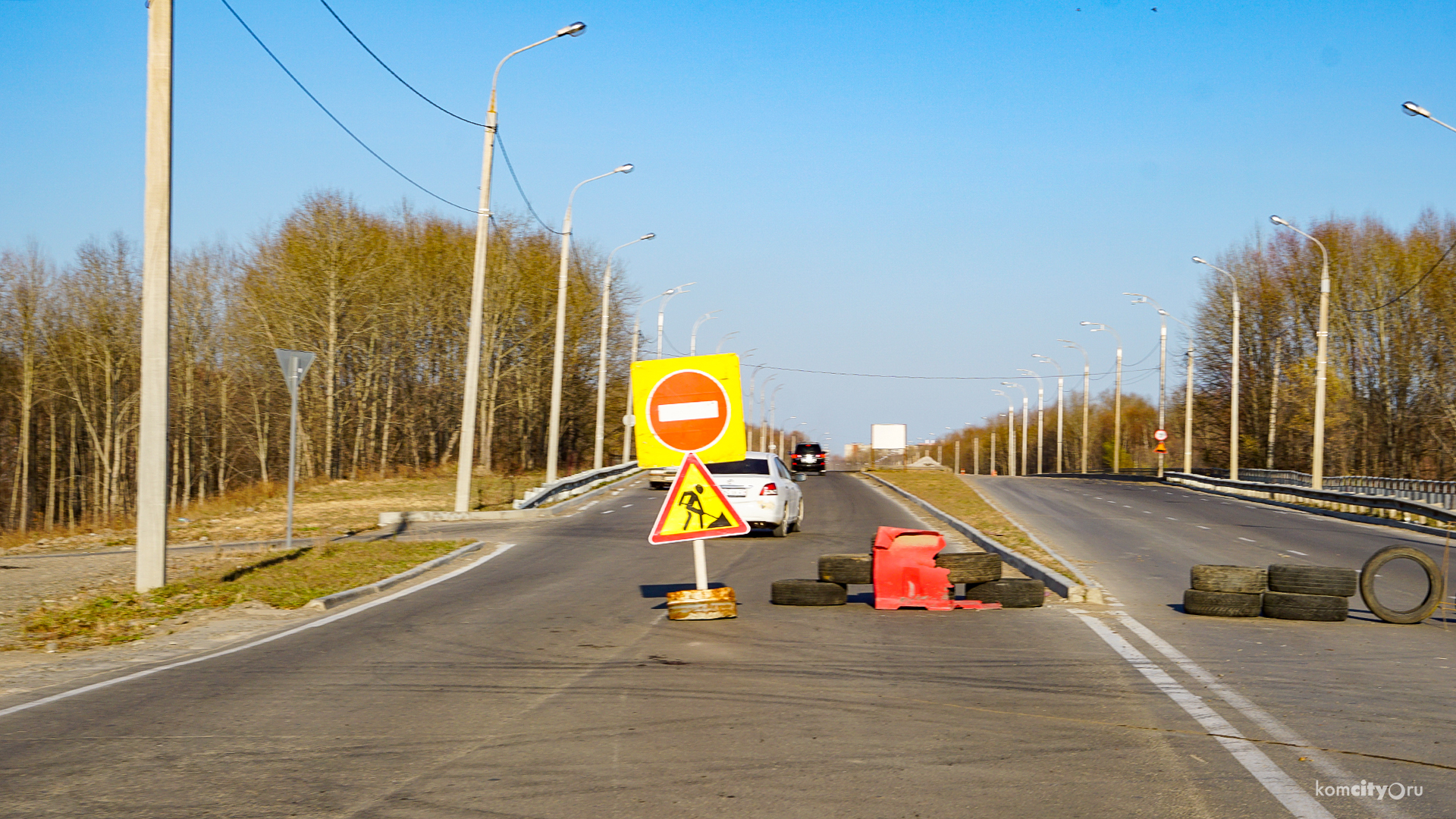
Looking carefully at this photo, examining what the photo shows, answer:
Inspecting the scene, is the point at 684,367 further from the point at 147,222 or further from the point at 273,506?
the point at 273,506

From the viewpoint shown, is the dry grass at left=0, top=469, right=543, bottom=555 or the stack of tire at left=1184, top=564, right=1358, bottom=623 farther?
the dry grass at left=0, top=469, right=543, bottom=555

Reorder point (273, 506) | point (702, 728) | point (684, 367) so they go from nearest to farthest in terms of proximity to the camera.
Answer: point (702, 728) < point (684, 367) < point (273, 506)

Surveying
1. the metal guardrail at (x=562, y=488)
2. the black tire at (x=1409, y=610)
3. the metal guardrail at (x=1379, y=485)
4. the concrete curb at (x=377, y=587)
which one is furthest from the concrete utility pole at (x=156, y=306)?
the metal guardrail at (x=1379, y=485)

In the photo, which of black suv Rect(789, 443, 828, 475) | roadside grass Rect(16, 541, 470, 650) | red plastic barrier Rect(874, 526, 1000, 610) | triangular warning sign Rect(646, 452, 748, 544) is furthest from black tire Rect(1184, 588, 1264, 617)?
black suv Rect(789, 443, 828, 475)

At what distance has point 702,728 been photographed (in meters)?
6.95

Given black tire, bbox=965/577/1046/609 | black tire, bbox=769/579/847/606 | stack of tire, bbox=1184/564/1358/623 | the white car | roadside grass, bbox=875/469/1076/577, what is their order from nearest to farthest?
stack of tire, bbox=1184/564/1358/623
black tire, bbox=965/577/1046/609
black tire, bbox=769/579/847/606
roadside grass, bbox=875/469/1076/577
the white car

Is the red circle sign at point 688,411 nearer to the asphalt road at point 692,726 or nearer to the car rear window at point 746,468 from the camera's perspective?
the asphalt road at point 692,726

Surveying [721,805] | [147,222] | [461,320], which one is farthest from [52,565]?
[461,320]

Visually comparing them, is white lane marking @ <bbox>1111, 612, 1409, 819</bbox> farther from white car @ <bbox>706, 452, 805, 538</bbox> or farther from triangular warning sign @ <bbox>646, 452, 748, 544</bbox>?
white car @ <bbox>706, 452, 805, 538</bbox>

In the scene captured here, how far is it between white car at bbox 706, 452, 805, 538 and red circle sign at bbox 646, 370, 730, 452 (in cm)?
999

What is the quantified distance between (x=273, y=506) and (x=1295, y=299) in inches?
2359

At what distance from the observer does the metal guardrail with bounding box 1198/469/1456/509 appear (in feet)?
110

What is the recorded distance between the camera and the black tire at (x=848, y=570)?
12.8 metres

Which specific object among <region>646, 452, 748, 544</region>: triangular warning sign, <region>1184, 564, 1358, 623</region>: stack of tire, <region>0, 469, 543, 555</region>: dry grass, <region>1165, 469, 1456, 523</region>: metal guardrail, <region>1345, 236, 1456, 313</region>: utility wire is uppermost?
<region>1345, 236, 1456, 313</region>: utility wire
